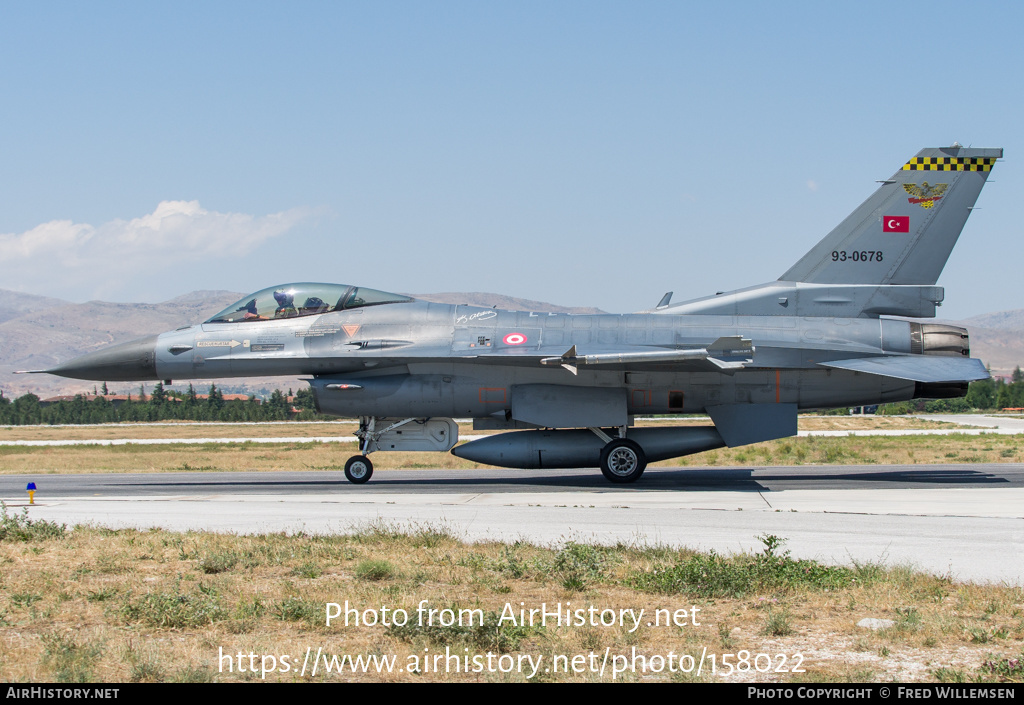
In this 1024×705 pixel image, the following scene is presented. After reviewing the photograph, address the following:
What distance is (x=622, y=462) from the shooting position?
1770cm

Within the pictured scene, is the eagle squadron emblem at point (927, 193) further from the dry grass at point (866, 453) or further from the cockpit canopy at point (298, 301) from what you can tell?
the cockpit canopy at point (298, 301)

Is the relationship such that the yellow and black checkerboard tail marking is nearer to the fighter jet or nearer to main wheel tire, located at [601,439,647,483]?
the fighter jet

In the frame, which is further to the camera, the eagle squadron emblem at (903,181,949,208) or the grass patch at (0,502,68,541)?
the eagle squadron emblem at (903,181,949,208)

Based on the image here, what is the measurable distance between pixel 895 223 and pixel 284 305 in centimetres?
1267

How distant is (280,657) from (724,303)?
44.8ft

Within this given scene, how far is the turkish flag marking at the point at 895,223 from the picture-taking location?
1784 cm

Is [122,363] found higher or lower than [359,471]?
higher

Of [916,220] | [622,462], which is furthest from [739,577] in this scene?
[916,220]

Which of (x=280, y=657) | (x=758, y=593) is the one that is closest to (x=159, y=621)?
(x=280, y=657)

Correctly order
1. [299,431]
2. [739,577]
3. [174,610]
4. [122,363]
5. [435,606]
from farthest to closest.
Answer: [299,431]
[122,363]
[739,577]
[435,606]
[174,610]

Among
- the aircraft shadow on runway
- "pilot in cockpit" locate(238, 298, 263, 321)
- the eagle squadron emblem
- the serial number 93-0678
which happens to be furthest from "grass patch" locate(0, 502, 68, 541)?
the eagle squadron emblem

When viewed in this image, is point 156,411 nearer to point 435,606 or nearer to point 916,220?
point 916,220

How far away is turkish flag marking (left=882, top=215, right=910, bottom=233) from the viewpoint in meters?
17.8

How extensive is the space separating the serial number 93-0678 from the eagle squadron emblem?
1.28 metres
